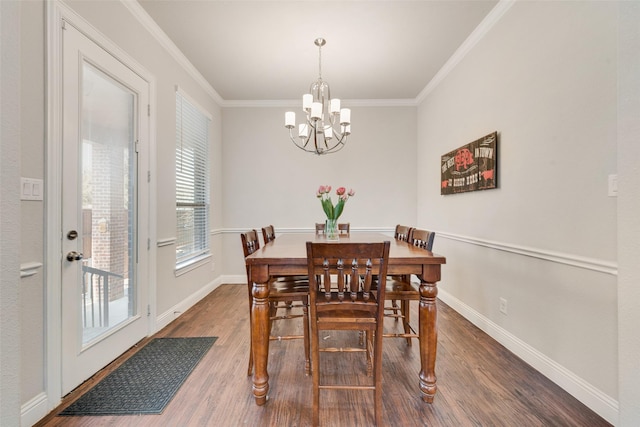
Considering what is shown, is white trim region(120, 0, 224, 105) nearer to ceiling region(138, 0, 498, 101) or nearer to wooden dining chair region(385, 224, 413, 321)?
ceiling region(138, 0, 498, 101)

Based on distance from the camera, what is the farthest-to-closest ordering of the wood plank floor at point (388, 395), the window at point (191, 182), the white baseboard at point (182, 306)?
the window at point (191, 182) < the white baseboard at point (182, 306) < the wood plank floor at point (388, 395)

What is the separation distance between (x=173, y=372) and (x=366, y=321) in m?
1.44

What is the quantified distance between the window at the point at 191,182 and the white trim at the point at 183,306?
42 centimetres

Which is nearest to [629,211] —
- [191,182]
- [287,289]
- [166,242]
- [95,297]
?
[287,289]

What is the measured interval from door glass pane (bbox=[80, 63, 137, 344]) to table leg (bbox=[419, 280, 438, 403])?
215 cm

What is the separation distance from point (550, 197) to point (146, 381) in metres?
2.94

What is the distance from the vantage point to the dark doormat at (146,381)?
5.07ft

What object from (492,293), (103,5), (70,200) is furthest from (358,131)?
(70,200)

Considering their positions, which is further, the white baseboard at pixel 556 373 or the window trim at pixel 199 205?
the window trim at pixel 199 205

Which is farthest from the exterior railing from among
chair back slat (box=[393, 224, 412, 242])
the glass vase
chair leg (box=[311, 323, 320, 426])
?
chair back slat (box=[393, 224, 412, 242])

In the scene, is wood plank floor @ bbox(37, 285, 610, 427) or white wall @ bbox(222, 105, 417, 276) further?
white wall @ bbox(222, 105, 417, 276)

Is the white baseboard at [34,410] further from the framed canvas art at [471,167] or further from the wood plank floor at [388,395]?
the framed canvas art at [471,167]

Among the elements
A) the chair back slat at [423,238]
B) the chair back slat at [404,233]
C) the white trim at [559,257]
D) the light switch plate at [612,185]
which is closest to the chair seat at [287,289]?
the chair back slat at [423,238]

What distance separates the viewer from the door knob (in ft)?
5.37
